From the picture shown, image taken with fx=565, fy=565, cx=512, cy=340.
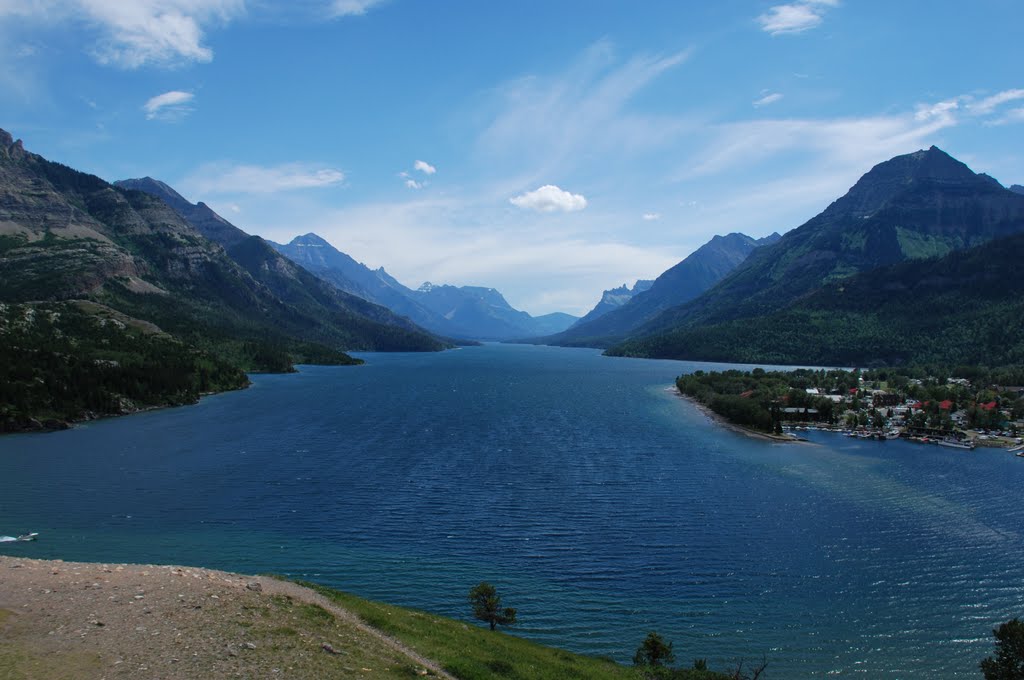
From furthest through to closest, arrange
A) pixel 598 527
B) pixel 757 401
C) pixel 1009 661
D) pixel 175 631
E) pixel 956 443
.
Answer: pixel 757 401, pixel 956 443, pixel 598 527, pixel 1009 661, pixel 175 631

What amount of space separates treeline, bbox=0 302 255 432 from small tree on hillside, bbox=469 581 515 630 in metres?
121

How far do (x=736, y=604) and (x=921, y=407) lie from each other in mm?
150847

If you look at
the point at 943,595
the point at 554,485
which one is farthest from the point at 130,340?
the point at 943,595

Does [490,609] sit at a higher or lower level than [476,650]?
lower

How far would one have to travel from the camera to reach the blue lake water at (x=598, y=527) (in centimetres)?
4378

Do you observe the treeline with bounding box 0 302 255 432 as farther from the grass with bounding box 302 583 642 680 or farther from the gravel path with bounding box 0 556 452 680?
the grass with bounding box 302 583 642 680

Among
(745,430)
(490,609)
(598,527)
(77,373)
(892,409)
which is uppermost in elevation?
(77,373)

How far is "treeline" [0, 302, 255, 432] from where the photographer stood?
123250mm

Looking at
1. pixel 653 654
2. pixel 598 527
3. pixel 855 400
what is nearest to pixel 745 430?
pixel 855 400

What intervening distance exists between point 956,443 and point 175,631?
6075 inches

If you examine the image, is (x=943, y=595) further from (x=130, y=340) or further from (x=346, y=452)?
(x=130, y=340)

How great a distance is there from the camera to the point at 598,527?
209 ft

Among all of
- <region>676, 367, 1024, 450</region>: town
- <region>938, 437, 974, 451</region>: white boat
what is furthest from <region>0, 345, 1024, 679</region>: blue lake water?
<region>676, 367, 1024, 450</region>: town

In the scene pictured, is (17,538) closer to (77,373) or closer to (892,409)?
(77,373)
